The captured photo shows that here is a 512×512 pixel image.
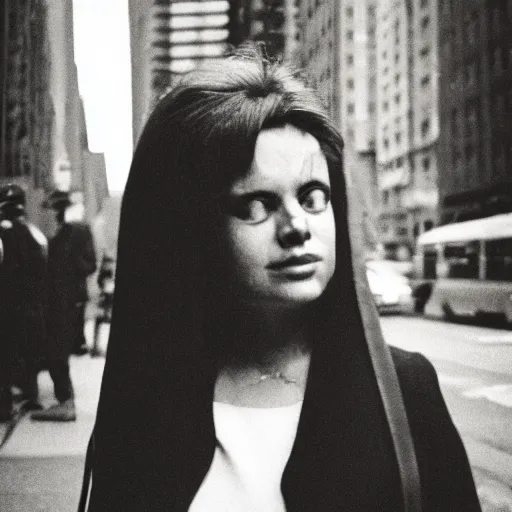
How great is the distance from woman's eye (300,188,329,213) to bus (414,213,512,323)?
450mm

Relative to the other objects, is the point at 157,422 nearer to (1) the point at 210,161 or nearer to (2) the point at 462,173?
(1) the point at 210,161

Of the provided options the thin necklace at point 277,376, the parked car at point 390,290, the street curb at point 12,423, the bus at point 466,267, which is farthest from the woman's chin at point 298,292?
the street curb at point 12,423

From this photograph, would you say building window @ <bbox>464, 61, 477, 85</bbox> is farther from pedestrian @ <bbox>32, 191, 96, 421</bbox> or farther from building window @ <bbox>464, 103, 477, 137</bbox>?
pedestrian @ <bbox>32, 191, 96, 421</bbox>

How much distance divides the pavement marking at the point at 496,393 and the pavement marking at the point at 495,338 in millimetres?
84

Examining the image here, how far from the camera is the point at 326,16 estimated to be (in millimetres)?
942

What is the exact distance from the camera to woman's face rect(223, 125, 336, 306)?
2.02ft

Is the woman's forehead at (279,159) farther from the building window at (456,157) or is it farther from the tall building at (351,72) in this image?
the building window at (456,157)

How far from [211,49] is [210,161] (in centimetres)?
30

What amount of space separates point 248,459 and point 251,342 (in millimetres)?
132

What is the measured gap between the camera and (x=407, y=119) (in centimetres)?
104

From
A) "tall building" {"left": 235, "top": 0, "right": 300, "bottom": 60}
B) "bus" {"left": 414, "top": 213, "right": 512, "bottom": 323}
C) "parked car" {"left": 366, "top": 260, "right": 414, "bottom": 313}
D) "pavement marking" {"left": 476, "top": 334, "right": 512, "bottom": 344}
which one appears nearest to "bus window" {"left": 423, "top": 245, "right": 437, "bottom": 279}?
"bus" {"left": 414, "top": 213, "right": 512, "bottom": 323}

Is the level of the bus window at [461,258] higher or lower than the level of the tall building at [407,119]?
lower

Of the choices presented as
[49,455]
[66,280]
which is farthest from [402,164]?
[49,455]

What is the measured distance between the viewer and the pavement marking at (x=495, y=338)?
1.15 metres
